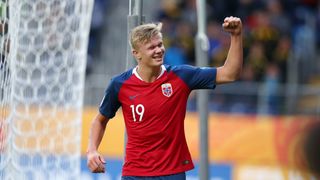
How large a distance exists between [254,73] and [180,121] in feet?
25.3

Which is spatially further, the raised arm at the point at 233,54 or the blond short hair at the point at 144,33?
the blond short hair at the point at 144,33

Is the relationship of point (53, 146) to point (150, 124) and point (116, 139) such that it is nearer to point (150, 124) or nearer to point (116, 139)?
point (150, 124)

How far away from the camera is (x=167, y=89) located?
5906 millimetres

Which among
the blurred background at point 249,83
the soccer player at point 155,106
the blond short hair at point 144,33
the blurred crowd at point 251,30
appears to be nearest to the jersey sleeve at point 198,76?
the soccer player at point 155,106

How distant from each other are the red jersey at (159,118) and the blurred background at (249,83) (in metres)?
5.16

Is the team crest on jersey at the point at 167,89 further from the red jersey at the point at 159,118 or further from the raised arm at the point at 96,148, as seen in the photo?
the raised arm at the point at 96,148

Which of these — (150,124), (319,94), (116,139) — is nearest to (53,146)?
(150,124)

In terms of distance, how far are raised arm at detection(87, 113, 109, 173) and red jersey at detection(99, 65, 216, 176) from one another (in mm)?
196

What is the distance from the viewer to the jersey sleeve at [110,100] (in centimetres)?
602

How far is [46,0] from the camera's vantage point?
25.8 feet

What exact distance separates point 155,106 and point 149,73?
0.22 metres

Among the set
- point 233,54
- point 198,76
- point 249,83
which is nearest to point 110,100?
point 198,76

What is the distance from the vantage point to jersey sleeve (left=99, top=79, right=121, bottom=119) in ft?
19.7

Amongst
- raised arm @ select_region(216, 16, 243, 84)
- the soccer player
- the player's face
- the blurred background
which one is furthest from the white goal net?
the blurred background
